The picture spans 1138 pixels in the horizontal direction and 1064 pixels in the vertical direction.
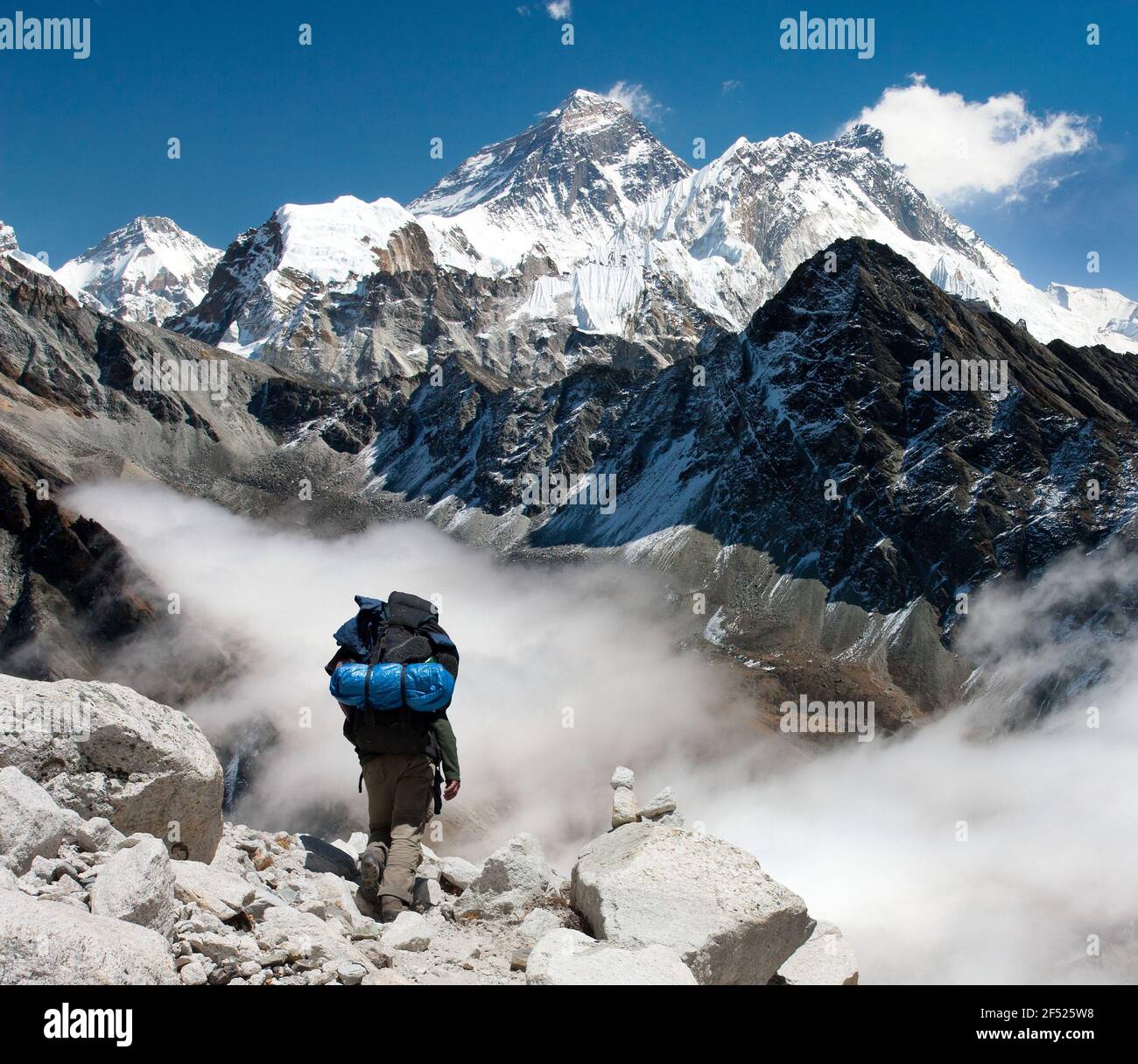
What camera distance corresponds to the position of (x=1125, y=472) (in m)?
167

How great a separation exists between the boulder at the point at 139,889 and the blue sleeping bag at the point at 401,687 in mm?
3010

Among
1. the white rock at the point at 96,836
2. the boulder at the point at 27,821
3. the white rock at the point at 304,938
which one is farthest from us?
the white rock at the point at 96,836

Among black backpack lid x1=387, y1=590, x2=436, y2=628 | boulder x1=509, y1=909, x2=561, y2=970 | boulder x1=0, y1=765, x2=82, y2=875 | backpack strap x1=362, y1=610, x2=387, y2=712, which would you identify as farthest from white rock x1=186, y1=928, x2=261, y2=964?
black backpack lid x1=387, y1=590, x2=436, y2=628

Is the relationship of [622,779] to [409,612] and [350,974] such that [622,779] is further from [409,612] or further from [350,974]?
[350,974]

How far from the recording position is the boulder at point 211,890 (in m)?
8.35

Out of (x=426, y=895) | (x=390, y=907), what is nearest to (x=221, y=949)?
(x=390, y=907)

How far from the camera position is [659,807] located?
13000mm

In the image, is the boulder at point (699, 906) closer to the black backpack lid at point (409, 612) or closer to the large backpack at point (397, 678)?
the large backpack at point (397, 678)

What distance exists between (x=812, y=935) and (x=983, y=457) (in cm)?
18667

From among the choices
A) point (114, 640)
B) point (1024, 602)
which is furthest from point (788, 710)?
point (114, 640)

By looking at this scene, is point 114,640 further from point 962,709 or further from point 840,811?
point 962,709

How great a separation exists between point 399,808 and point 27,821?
4248mm

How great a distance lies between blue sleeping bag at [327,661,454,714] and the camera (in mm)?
10695

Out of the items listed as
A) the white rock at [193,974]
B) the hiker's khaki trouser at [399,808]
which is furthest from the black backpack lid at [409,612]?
the white rock at [193,974]
